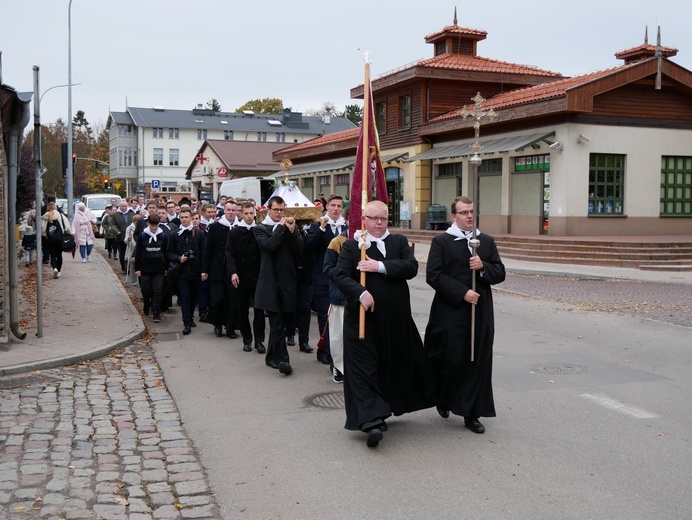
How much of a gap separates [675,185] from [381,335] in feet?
76.9

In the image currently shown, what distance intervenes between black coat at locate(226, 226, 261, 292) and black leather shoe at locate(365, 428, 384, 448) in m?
4.77

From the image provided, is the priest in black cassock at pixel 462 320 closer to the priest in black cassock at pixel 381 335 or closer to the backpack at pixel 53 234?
the priest in black cassock at pixel 381 335

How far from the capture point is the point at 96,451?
583cm

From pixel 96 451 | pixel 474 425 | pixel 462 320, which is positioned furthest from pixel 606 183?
pixel 96 451

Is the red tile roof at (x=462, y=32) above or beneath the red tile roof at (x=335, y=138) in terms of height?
above

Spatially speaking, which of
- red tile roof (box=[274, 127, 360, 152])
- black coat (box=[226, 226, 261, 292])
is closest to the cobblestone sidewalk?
black coat (box=[226, 226, 261, 292])

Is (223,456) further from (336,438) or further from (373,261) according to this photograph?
(373,261)

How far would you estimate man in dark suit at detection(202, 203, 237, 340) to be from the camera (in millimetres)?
10984

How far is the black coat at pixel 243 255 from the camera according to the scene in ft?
33.5

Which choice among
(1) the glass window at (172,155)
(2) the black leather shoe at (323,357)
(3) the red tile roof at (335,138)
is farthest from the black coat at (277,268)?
(1) the glass window at (172,155)

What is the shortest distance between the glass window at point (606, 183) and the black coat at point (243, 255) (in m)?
17.7

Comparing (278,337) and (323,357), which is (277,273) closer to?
(278,337)

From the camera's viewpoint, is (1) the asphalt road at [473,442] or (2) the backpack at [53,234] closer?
(1) the asphalt road at [473,442]

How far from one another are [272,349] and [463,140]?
2320cm
